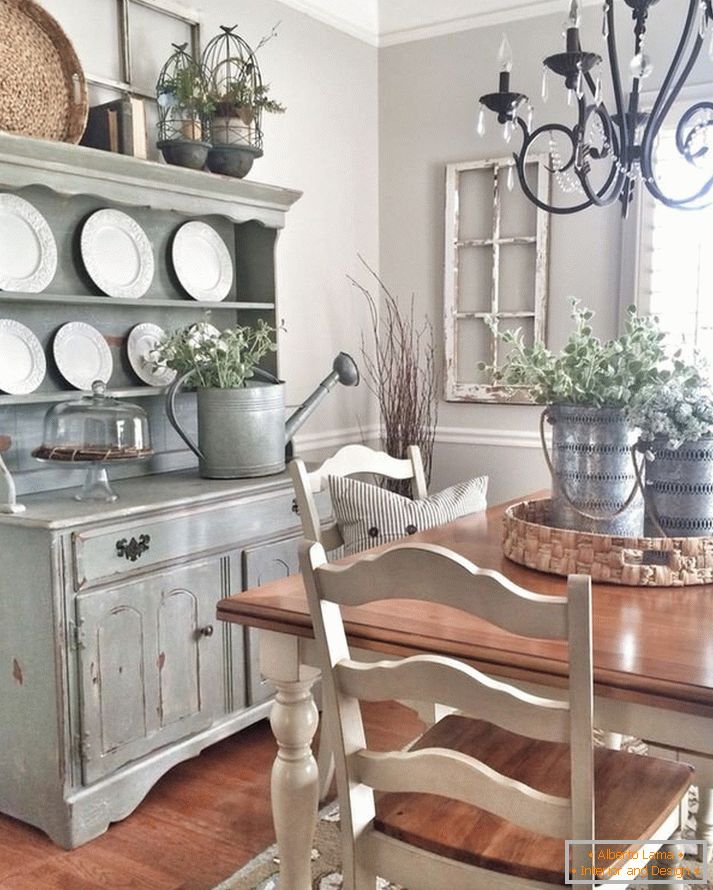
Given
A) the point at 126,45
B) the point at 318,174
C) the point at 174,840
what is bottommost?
the point at 174,840

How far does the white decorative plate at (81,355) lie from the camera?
2709 mm

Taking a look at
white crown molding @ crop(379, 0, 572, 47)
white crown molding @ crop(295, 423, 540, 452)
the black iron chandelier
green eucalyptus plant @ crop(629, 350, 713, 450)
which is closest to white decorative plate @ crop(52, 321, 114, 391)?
white crown molding @ crop(295, 423, 540, 452)

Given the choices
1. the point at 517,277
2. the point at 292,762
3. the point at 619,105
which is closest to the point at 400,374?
the point at 517,277

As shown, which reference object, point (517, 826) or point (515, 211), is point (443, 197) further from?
point (517, 826)

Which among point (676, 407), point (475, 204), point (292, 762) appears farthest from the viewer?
point (475, 204)

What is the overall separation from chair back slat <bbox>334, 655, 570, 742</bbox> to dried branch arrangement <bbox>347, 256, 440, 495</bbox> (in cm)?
248

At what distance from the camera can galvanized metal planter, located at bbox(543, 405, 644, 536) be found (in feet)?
5.79

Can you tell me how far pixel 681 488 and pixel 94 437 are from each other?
1.52 metres

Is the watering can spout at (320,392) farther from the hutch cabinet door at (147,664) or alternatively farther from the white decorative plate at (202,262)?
the hutch cabinet door at (147,664)

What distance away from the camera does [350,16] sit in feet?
12.8

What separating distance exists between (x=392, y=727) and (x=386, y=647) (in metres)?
1.56

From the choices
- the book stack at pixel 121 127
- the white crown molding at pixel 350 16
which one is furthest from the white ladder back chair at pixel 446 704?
the white crown molding at pixel 350 16

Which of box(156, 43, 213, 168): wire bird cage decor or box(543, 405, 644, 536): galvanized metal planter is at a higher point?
box(156, 43, 213, 168): wire bird cage decor

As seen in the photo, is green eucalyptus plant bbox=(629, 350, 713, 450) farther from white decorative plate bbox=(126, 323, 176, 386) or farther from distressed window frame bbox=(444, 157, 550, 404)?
distressed window frame bbox=(444, 157, 550, 404)
